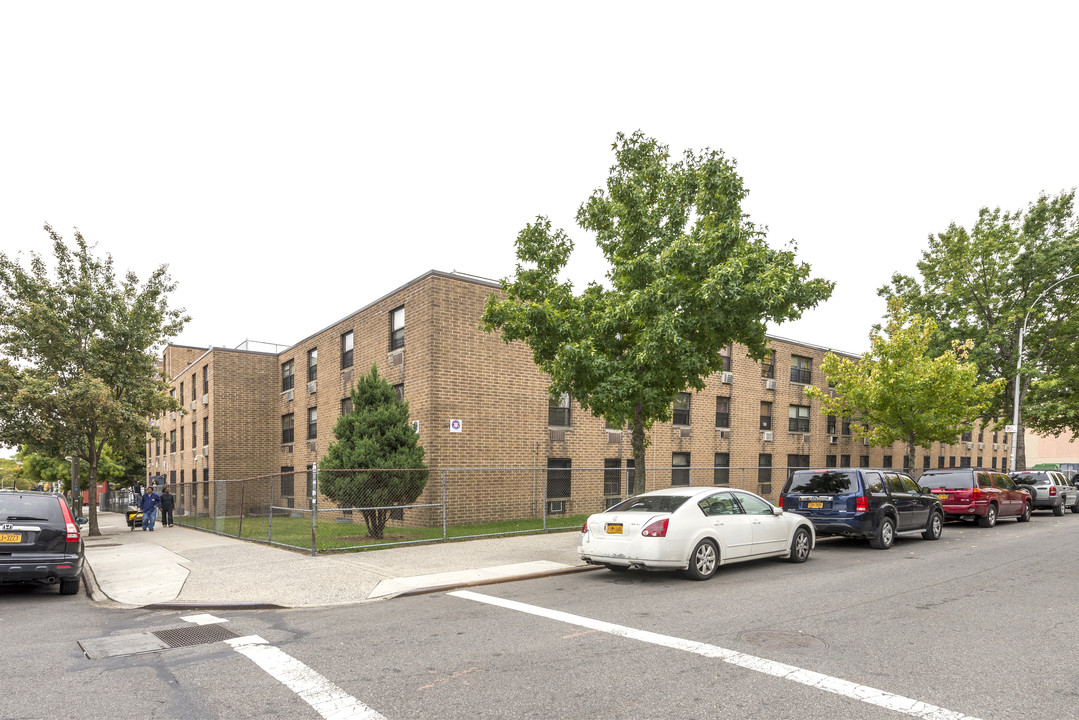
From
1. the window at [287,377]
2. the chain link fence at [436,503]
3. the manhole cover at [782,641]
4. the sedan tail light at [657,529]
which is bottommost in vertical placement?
the chain link fence at [436,503]

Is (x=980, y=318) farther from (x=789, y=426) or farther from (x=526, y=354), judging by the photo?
(x=526, y=354)

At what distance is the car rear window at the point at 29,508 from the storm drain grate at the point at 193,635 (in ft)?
11.6

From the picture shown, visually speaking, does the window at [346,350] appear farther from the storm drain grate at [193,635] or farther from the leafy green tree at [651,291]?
the storm drain grate at [193,635]

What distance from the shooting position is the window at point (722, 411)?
2669cm

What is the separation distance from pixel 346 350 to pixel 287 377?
23.3ft

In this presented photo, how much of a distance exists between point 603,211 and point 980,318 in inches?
1070

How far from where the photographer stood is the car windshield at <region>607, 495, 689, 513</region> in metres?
9.62

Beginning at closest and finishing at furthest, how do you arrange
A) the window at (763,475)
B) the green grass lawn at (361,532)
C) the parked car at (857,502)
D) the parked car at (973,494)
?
1. the parked car at (857,502)
2. the green grass lawn at (361,532)
3. the parked car at (973,494)
4. the window at (763,475)

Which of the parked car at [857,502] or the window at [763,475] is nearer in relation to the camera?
the parked car at [857,502]

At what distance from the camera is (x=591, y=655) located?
5.72 m

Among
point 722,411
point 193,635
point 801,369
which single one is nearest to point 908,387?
point 722,411

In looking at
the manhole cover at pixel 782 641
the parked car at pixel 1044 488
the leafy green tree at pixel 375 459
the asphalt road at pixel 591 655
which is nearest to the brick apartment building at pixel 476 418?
the leafy green tree at pixel 375 459

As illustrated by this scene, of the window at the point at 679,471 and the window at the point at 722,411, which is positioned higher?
the window at the point at 722,411

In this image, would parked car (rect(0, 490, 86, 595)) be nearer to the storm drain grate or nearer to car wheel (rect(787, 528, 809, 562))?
the storm drain grate
